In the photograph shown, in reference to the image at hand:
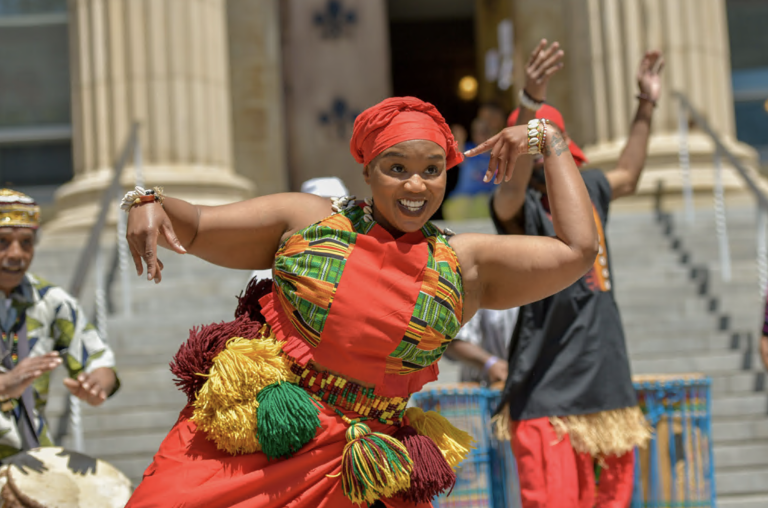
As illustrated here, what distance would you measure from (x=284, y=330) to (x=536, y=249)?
2.39 ft

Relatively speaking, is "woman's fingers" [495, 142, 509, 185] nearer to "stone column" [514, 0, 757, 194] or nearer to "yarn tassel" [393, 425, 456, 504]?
"yarn tassel" [393, 425, 456, 504]

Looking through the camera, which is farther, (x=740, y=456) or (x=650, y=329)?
(x=650, y=329)

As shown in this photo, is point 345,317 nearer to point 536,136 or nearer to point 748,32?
point 536,136

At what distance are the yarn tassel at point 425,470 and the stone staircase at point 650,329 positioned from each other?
3.42 meters

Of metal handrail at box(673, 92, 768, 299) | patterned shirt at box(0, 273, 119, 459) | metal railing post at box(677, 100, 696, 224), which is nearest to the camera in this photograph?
patterned shirt at box(0, 273, 119, 459)

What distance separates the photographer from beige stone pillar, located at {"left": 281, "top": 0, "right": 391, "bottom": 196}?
11078 mm

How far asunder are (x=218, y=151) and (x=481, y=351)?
17.5 feet

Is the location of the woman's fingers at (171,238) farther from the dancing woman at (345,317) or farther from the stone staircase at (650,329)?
the stone staircase at (650,329)

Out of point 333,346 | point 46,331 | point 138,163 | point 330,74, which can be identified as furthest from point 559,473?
point 330,74

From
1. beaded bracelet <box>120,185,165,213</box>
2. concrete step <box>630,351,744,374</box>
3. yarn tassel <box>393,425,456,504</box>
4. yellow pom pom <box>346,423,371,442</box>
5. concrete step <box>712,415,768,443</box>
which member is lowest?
concrete step <box>712,415,768,443</box>

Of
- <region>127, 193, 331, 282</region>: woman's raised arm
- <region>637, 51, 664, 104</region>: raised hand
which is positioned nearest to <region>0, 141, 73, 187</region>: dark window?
<region>637, 51, 664, 104</region>: raised hand

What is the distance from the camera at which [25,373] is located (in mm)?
3537

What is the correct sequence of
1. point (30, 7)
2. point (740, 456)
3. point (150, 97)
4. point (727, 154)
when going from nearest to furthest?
point (740, 456)
point (727, 154)
point (150, 97)
point (30, 7)

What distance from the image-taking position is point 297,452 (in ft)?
7.89
